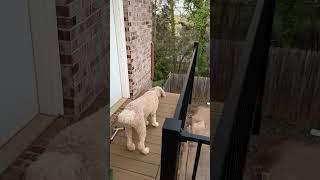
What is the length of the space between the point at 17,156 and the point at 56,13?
2.36 feet

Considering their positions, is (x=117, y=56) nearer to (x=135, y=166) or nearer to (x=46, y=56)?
(x=135, y=166)

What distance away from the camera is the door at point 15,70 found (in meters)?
1.52

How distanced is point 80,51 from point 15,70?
37 cm

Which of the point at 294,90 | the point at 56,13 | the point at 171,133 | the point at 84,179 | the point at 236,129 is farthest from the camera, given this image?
the point at 294,90

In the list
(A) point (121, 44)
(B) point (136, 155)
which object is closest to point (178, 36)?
(A) point (121, 44)

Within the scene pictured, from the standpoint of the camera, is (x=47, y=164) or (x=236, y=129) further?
(x=47, y=164)

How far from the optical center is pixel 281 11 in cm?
230

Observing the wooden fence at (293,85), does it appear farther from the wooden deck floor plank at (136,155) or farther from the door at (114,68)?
the door at (114,68)

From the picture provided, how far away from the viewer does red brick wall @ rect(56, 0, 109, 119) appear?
1719 millimetres

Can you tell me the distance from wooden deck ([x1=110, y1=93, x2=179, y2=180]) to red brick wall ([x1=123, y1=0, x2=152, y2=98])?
1.04 metres

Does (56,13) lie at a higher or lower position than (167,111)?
higher

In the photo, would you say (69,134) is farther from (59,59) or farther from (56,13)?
(56,13)

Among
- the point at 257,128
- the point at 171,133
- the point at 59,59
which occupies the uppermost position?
the point at 59,59

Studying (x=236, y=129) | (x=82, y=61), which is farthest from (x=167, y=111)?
(x=236, y=129)
